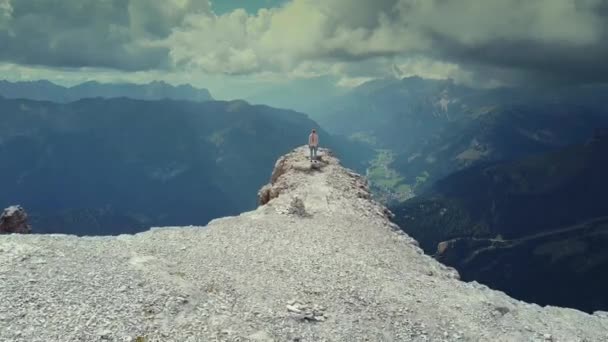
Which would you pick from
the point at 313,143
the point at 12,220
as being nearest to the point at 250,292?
the point at 313,143

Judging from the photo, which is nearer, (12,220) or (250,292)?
(250,292)

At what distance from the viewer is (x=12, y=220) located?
49.9m

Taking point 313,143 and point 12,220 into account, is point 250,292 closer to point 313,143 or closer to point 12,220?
point 313,143

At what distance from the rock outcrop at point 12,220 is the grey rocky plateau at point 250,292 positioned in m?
21.9

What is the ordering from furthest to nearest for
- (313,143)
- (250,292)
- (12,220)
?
1. (313,143)
2. (12,220)
3. (250,292)

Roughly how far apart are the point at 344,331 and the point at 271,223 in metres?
17.2

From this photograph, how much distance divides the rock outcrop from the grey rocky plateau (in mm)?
21914

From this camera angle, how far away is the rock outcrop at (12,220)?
49.6 meters

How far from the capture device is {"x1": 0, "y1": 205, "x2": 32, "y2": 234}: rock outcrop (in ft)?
163

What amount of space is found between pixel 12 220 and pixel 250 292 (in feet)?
115

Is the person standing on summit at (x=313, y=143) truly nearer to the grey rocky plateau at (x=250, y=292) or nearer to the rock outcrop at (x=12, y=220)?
the grey rocky plateau at (x=250, y=292)

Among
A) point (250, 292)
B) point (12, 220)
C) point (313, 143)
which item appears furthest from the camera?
point (313, 143)

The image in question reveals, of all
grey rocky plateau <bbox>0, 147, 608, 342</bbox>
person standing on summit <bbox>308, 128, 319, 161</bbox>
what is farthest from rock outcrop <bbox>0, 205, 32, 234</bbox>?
person standing on summit <bbox>308, 128, 319, 161</bbox>

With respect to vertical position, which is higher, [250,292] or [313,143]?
[313,143]
